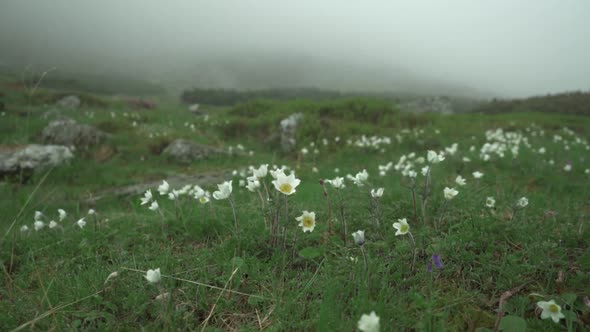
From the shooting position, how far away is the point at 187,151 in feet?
32.7

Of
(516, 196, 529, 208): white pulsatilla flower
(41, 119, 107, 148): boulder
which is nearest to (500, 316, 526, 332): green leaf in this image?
(516, 196, 529, 208): white pulsatilla flower

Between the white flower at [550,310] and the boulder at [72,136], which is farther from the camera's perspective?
the boulder at [72,136]

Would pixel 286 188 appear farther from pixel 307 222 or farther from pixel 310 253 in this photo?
pixel 310 253

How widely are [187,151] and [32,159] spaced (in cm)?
402

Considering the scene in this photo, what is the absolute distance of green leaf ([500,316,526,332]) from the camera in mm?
1572

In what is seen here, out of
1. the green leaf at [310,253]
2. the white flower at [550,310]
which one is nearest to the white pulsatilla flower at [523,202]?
the white flower at [550,310]

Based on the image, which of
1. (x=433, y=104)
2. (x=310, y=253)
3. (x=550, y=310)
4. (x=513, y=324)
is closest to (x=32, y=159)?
(x=310, y=253)

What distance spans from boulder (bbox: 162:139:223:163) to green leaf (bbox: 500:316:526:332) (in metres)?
9.22

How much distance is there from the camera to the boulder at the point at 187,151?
9.85 metres

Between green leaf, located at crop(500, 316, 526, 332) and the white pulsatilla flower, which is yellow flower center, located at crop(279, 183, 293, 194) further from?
the white pulsatilla flower

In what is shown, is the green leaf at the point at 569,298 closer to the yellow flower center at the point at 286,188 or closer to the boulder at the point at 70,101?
the yellow flower center at the point at 286,188

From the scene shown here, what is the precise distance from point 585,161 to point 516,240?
280 inches

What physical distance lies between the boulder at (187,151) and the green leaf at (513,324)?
9219 millimetres

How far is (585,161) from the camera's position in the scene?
727 cm
